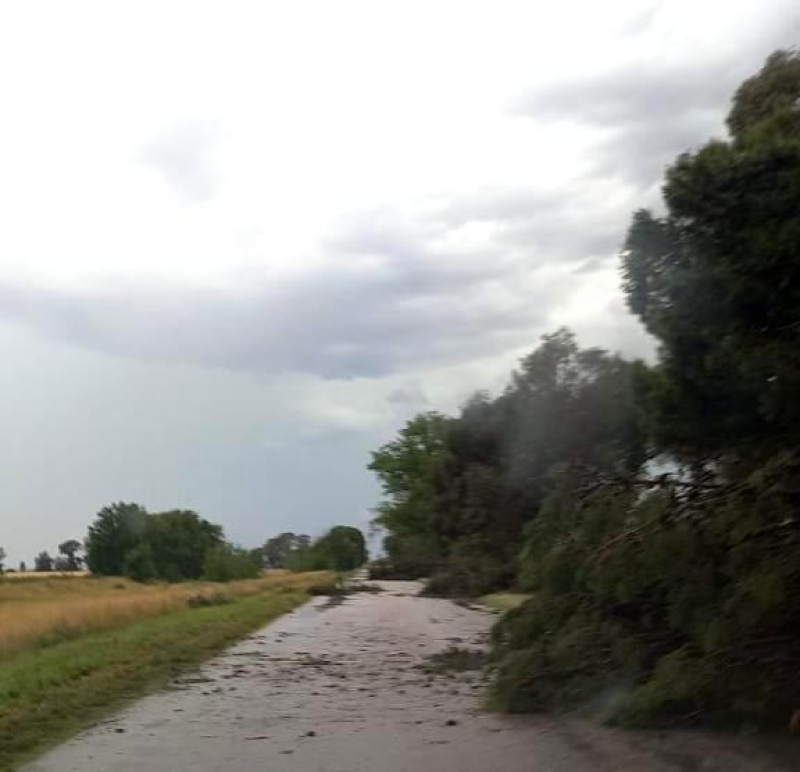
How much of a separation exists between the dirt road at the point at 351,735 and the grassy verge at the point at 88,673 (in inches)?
19.2

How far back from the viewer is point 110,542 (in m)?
142

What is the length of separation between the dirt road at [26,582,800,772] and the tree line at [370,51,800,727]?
1.85 ft

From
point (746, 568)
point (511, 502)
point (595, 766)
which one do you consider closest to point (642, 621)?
point (746, 568)

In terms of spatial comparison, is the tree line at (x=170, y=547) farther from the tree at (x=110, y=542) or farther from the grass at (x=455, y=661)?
the grass at (x=455, y=661)

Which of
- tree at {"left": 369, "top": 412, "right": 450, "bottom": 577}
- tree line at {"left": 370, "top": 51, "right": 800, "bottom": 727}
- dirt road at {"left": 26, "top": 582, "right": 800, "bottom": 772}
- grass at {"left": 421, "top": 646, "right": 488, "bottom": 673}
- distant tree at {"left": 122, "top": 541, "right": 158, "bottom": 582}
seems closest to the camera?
dirt road at {"left": 26, "top": 582, "right": 800, "bottom": 772}

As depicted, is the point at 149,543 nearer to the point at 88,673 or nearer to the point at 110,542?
the point at 110,542

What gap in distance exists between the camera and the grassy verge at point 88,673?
481 inches

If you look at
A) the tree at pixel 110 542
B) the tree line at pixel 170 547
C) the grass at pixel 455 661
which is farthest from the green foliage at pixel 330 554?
the grass at pixel 455 661

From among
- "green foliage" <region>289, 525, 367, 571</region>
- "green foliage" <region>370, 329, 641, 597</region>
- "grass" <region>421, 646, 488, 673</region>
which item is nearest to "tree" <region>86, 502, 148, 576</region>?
"green foliage" <region>289, 525, 367, 571</region>

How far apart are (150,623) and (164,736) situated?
1923 cm

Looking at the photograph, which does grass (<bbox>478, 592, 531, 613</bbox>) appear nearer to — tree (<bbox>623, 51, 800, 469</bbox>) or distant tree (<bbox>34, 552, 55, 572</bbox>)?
tree (<bbox>623, 51, 800, 469</bbox>)

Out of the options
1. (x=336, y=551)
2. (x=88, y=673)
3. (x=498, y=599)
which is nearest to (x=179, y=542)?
(x=336, y=551)

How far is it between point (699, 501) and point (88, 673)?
10117mm

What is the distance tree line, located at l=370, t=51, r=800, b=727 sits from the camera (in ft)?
32.4
